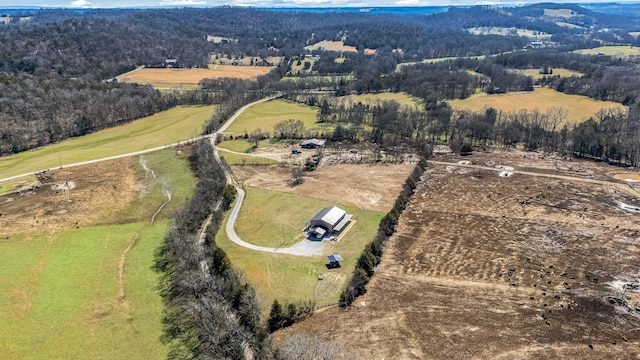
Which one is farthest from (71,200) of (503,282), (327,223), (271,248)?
(503,282)

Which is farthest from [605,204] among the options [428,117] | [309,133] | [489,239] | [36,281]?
[36,281]

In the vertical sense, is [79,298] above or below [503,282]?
below

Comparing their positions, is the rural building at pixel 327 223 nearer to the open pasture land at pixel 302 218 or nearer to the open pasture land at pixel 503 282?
the open pasture land at pixel 302 218

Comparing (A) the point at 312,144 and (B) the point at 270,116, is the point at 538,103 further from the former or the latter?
(B) the point at 270,116

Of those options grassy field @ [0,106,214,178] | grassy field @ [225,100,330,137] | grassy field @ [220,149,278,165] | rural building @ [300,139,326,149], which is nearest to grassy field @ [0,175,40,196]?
grassy field @ [0,106,214,178]

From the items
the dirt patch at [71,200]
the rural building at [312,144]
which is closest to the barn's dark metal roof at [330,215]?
the dirt patch at [71,200]

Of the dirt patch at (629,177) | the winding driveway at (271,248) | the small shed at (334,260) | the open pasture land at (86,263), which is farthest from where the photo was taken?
the dirt patch at (629,177)
